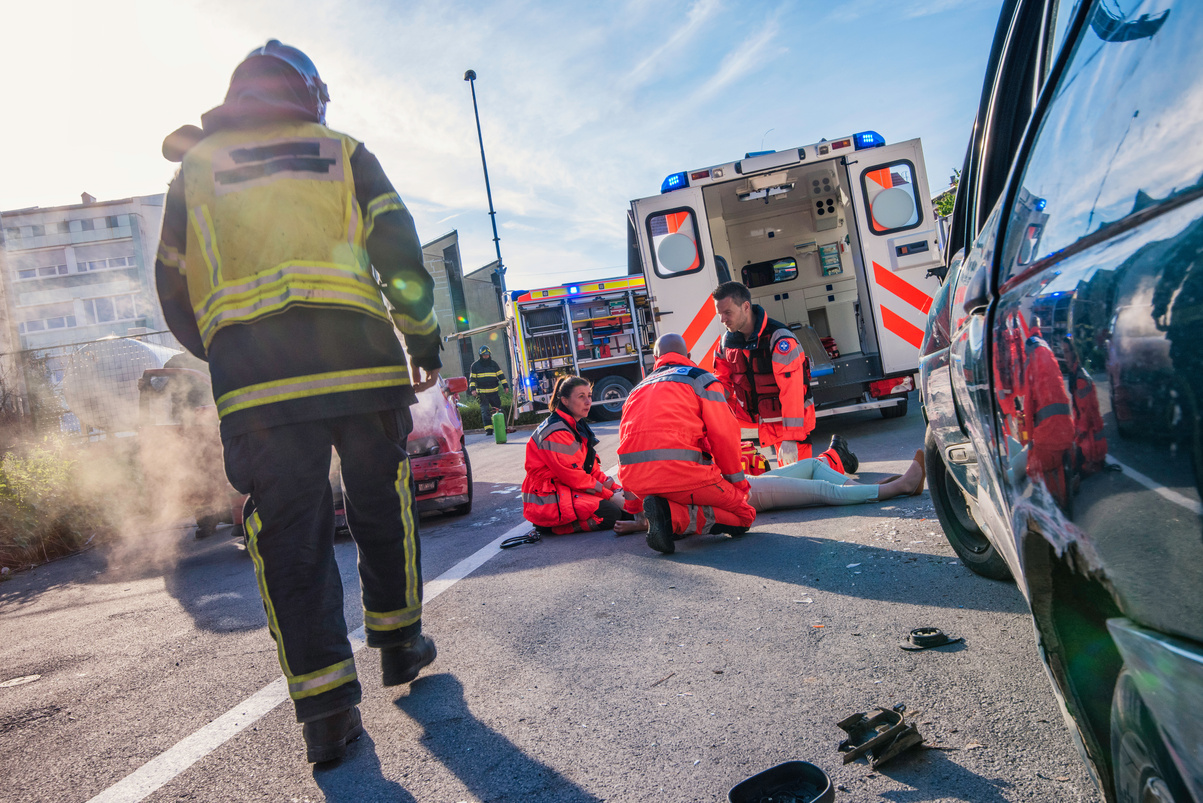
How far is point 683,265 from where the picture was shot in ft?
26.7

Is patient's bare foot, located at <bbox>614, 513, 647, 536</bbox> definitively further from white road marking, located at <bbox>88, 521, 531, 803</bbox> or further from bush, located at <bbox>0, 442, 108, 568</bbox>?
bush, located at <bbox>0, 442, 108, 568</bbox>

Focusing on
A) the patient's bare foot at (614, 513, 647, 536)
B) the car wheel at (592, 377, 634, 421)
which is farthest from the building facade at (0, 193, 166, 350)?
the patient's bare foot at (614, 513, 647, 536)

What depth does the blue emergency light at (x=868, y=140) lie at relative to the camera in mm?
7840

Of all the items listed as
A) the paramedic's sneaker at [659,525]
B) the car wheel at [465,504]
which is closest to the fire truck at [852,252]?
the car wheel at [465,504]

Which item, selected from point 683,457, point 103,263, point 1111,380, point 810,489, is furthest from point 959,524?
point 103,263

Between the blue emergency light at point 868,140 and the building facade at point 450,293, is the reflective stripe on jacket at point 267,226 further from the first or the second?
the building facade at point 450,293

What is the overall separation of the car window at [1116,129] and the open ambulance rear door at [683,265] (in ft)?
22.0

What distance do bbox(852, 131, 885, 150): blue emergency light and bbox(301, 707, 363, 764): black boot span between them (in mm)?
7323

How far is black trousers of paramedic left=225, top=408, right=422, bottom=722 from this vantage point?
2301mm

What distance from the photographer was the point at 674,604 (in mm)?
3457

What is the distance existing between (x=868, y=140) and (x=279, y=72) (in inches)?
261

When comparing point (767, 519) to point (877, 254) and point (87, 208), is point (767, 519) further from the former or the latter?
point (87, 208)

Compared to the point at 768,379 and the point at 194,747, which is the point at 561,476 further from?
the point at 194,747

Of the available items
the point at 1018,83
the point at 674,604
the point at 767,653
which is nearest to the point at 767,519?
the point at 674,604
